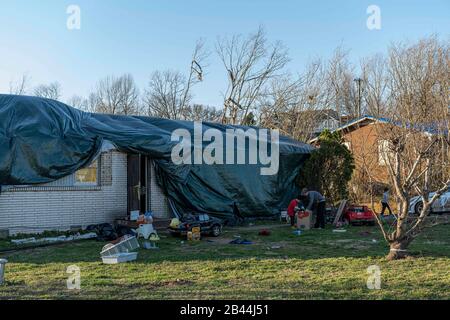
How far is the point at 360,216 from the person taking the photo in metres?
16.8

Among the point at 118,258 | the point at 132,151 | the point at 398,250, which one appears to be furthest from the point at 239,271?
the point at 132,151

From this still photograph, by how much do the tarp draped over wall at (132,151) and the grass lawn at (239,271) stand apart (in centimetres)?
265

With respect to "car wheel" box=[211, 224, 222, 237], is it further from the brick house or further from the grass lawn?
the brick house

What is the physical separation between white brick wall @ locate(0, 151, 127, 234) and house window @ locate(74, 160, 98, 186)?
280 millimetres

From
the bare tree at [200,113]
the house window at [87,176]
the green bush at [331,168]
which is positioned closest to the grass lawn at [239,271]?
the house window at [87,176]

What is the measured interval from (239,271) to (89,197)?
7436 millimetres

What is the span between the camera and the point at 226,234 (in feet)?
47.9

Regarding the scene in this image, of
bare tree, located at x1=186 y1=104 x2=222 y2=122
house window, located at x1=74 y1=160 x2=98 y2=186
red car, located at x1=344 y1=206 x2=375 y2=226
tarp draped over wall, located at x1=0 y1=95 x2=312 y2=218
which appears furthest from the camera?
bare tree, located at x1=186 y1=104 x2=222 y2=122

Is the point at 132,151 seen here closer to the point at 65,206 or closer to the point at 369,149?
the point at 65,206

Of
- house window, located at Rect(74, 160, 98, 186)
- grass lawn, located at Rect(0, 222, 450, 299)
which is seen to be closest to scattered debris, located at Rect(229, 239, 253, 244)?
grass lawn, located at Rect(0, 222, 450, 299)

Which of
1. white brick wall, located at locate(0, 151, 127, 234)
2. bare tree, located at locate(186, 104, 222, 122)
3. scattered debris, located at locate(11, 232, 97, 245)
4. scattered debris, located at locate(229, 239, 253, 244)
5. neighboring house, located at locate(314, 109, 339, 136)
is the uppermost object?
bare tree, located at locate(186, 104, 222, 122)

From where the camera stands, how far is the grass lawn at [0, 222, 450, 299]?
22.8ft
